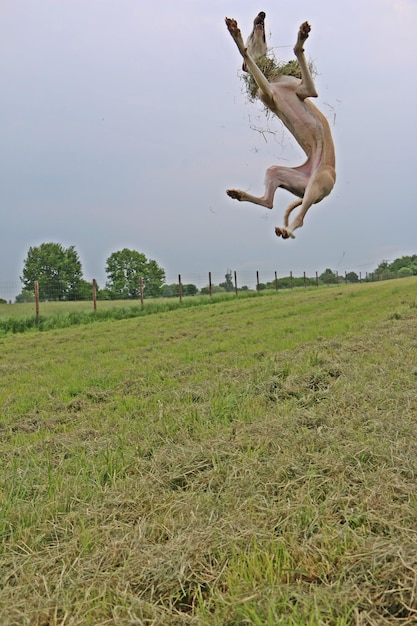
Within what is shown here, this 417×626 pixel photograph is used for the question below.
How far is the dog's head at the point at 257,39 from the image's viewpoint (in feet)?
6.53

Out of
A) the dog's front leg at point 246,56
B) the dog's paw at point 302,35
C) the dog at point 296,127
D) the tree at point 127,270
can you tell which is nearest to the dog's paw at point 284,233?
the dog at point 296,127

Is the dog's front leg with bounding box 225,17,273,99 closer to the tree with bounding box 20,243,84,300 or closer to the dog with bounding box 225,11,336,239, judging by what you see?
the dog with bounding box 225,11,336,239

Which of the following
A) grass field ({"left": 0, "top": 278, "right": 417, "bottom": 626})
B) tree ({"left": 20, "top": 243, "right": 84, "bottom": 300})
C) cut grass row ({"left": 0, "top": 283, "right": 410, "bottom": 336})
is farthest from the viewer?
tree ({"left": 20, "top": 243, "right": 84, "bottom": 300})

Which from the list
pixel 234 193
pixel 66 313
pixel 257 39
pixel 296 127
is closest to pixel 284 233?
pixel 234 193

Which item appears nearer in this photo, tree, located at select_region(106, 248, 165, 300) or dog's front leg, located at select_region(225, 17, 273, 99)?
dog's front leg, located at select_region(225, 17, 273, 99)

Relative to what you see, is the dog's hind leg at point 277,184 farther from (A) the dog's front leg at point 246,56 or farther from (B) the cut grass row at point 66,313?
(B) the cut grass row at point 66,313

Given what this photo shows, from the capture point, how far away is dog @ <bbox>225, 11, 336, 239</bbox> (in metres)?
1.88

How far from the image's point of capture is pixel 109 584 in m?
1.70

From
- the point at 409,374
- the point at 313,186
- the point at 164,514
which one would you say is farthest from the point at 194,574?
the point at 409,374

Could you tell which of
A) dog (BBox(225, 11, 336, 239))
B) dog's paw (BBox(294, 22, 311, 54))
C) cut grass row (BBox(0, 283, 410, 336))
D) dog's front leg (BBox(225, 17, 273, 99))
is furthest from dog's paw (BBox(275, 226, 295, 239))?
cut grass row (BBox(0, 283, 410, 336))

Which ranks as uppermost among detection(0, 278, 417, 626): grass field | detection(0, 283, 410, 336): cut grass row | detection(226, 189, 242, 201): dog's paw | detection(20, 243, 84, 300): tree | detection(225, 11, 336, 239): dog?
detection(20, 243, 84, 300): tree

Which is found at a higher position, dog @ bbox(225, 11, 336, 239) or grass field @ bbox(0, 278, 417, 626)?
dog @ bbox(225, 11, 336, 239)

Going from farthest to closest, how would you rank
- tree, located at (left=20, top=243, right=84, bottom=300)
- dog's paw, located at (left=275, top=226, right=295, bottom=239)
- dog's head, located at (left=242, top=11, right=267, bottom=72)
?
tree, located at (left=20, top=243, right=84, bottom=300) → dog's head, located at (left=242, top=11, right=267, bottom=72) → dog's paw, located at (left=275, top=226, right=295, bottom=239)

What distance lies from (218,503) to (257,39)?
2.29 meters
